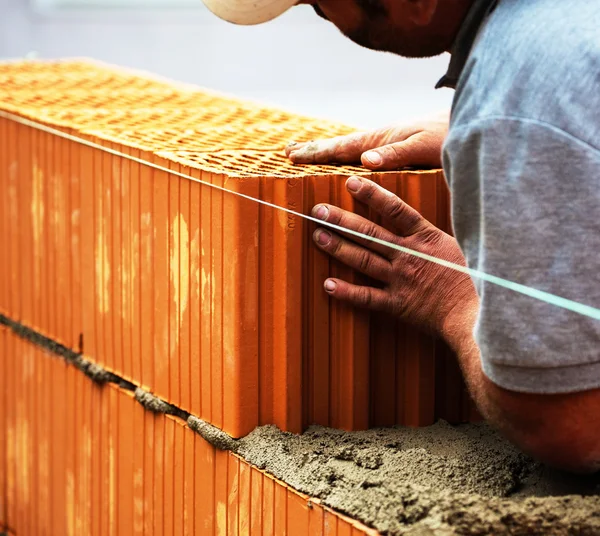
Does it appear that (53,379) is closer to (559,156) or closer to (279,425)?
(279,425)

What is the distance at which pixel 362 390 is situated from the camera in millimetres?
2625

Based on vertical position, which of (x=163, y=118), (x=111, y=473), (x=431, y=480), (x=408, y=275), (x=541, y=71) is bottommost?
(x=111, y=473)

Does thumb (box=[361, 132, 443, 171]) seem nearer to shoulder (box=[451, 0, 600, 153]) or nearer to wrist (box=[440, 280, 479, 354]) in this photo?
wrist (box=[440, 280, 479, 354])

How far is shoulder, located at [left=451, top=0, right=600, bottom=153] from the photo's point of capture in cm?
184

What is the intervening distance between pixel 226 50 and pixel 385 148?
11359mm

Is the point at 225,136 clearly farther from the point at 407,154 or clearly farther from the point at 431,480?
the point at 431,480

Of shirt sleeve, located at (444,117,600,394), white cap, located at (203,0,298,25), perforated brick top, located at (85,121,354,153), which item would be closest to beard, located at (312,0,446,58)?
white cap, located at (203,0,298,25)

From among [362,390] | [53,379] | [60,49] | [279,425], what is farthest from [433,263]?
[60,49]

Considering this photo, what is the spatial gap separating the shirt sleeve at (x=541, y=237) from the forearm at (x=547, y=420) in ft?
0.19

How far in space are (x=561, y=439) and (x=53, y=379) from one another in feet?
6.85

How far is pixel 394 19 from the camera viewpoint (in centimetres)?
213

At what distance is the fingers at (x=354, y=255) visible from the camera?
2.48 meters

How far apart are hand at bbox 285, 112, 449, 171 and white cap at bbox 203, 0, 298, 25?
476 millimetres

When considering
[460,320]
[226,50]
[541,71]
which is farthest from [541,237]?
[226,50]
